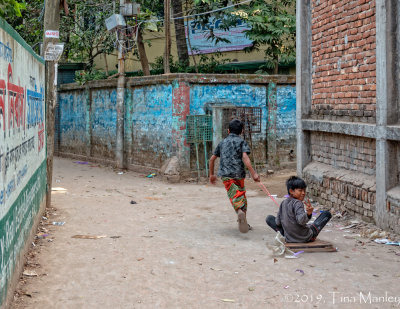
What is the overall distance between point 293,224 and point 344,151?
272cm

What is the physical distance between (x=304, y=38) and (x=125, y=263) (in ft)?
19.4

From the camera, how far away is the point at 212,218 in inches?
322

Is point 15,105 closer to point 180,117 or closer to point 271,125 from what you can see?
point 180,117

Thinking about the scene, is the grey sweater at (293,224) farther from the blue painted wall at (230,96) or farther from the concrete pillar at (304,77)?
the blue painted wall at (230,96)

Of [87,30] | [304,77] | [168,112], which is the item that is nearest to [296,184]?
[304,77]

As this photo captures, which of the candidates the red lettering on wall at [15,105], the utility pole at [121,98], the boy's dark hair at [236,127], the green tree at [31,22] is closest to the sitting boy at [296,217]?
the boy's dark hair at [236,127]

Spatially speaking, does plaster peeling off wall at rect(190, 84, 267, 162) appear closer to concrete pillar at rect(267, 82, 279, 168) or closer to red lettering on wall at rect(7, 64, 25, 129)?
concrete pillar at rect(267, 82, 279, 168)

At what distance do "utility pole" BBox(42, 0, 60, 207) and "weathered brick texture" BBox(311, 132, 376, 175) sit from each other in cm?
458

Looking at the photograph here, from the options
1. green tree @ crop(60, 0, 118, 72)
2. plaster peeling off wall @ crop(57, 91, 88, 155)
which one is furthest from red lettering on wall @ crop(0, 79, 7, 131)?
green tree @ crop(60, 0, 118, 72)

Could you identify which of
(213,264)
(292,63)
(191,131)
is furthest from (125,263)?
(292,63)

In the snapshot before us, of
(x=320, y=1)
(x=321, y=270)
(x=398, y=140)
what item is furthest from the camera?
(x=320, y=1)

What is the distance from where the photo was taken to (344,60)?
26.7ft

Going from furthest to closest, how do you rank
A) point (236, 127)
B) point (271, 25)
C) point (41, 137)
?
1. point (271, 25)
2. point (41, 137)
3. point (236, 127)

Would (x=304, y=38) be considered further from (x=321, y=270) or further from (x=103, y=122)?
(x=103, y=122)
